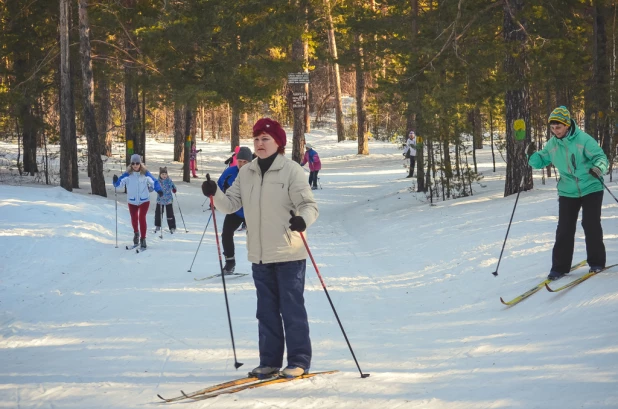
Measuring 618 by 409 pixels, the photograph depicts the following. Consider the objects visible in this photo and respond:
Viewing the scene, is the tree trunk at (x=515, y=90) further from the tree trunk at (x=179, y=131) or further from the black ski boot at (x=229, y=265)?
the tree trunk at (x=179, y=131)

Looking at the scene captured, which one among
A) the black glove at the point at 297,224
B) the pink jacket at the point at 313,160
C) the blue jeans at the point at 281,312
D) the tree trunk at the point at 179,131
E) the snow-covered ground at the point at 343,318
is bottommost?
the snow-covered ground at the point at 343,318

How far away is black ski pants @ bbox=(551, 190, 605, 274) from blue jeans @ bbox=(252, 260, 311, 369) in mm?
3851

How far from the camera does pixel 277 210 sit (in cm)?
558

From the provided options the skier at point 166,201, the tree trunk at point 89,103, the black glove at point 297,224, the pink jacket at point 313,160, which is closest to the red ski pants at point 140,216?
the skier at point 166,201

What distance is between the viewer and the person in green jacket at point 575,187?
7.90 metres

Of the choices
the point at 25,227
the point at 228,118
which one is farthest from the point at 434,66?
→ the point at 228,118

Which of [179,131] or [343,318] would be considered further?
[179,131]

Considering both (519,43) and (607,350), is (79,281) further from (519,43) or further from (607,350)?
(519,43)

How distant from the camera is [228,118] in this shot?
62250 mm

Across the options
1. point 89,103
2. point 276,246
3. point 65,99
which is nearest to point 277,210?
point 276,246

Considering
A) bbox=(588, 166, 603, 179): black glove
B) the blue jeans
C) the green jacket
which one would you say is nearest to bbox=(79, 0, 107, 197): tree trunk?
the green jacket

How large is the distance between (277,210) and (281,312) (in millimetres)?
821

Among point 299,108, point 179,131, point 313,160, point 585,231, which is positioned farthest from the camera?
point 179,131

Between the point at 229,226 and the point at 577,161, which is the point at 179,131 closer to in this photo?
the point at 229,226
